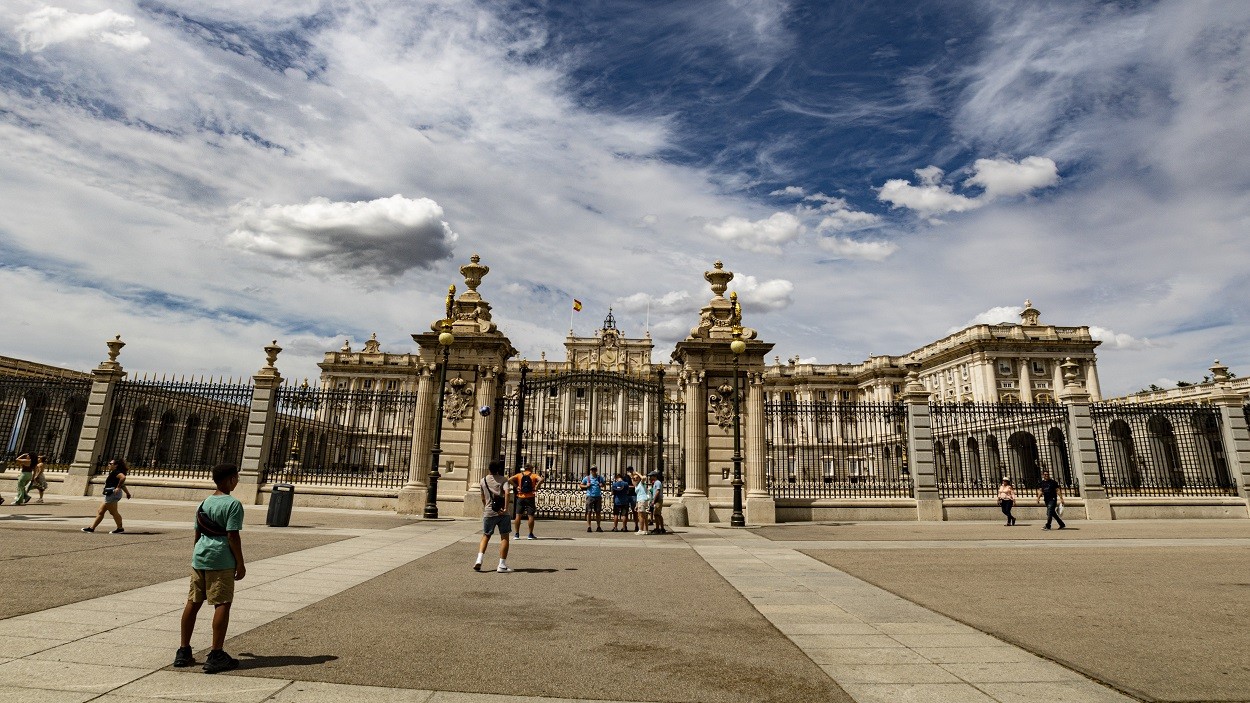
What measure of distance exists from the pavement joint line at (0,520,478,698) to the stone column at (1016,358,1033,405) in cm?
7726

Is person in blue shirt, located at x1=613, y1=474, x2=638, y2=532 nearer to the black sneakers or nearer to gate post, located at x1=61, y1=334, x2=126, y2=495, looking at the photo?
the black sneakers

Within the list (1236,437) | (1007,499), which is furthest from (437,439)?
(1236,437)

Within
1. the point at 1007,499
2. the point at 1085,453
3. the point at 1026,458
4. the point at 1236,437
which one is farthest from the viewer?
the point at 1026,458

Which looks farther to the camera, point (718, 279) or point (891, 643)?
point (718, 279)

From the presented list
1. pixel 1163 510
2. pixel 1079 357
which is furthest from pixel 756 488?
pixel 1079 357

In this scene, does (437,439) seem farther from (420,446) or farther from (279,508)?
(279,508)

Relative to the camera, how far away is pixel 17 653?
4.94m

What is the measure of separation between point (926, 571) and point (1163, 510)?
18940 mm

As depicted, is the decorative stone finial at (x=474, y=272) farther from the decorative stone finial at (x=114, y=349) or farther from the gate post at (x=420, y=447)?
the decorative stone finial at (x=114, y=349)

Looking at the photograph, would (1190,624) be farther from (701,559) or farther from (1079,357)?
(1079,357)

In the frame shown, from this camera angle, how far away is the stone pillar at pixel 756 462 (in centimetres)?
1956

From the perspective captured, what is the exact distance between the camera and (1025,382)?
73625mm

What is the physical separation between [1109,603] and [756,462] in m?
12.1

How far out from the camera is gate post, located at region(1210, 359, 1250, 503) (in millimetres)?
23766
